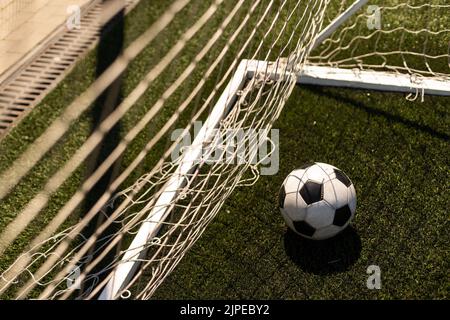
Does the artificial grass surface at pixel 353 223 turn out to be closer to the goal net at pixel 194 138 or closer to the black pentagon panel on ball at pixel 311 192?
the goal net at pixel 194 138

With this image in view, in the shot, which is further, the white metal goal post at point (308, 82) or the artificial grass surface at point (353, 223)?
the white metal goal post at point (308, 82)

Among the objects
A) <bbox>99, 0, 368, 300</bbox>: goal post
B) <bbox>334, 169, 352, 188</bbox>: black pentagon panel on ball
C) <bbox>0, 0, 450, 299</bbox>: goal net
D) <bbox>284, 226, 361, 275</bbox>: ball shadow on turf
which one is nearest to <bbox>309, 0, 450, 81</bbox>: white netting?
<bbox>0, 0, 450, 299</bbox>: goal net

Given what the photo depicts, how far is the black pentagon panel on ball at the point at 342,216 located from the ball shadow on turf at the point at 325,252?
0.61 feet

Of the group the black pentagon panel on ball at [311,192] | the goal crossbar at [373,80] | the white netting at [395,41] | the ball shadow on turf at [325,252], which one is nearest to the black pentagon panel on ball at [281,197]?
the black pentagon panel on ball at [311,192]

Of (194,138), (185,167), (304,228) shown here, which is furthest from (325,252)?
(194,138)

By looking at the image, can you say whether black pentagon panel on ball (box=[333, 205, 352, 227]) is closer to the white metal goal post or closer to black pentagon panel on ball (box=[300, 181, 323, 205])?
black pentagon panel on ball (box=[300, 181, 323, 205])

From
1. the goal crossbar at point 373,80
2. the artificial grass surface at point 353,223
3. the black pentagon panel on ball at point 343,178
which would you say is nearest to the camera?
the artificial grass surface at point 353,223

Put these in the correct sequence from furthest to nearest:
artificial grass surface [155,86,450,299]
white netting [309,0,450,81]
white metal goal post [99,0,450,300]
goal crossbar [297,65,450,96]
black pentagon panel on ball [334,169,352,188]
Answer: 1. white netting [309,0,450,81]
2. goal crossbar [297,65,450,96]
3. white metal goal post [99,0,450,300]
4. black pentagon panel on ball [334,169,352,188]
5. artificial grass surface [155,86,450,299]

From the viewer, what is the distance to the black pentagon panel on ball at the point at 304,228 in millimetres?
3912

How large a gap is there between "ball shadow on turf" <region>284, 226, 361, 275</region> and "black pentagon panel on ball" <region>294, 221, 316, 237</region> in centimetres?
13

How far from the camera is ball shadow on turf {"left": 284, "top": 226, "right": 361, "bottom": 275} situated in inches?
155

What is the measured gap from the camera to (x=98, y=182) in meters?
4.59

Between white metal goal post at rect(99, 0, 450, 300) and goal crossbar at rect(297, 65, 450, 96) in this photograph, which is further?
goal crossbar at rect(297, 65, 450, 96)

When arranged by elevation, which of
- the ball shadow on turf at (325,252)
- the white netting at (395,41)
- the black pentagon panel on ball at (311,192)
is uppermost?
the white netting at (395,41)
